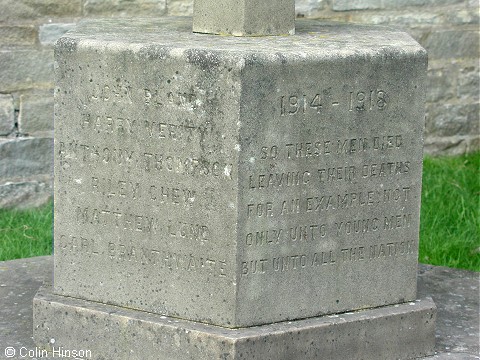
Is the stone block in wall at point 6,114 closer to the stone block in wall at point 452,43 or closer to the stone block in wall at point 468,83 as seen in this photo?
the stone block in wall at point 452,43

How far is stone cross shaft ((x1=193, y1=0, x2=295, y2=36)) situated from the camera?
3.98 m

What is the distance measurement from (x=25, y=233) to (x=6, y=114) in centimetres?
74

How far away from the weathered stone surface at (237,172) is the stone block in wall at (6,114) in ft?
7.07

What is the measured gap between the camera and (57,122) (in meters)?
4.02

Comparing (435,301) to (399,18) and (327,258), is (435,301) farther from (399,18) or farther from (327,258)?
(399,18)

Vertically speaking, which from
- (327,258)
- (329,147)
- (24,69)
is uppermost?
(329,147)

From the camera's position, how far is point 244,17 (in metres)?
3.97

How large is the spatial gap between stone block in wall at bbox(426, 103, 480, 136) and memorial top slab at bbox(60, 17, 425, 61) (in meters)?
3.01

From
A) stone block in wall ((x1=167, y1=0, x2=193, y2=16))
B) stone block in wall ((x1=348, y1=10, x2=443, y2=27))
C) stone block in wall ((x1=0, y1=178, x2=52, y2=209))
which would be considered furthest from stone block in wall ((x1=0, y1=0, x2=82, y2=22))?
stone block in wall ((x1=348, y1=10, x2=443, y2=27))

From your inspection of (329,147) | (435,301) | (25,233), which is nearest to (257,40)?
(329,147)

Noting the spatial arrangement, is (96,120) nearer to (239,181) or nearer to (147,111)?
(147,111)

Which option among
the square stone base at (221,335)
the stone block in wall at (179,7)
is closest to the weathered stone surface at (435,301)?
the square stone base at (221,335)

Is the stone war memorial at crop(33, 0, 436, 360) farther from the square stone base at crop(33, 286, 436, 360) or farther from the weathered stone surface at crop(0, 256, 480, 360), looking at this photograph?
the weathered stone surface at crop(0, 256, 480, 360)

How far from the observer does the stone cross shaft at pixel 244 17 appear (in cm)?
398
